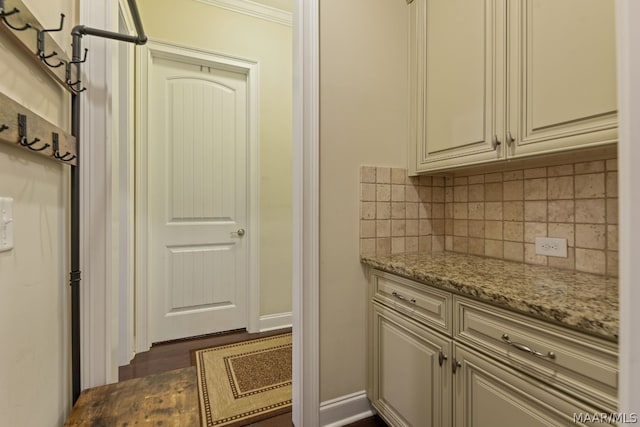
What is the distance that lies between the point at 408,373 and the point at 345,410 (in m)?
0.47

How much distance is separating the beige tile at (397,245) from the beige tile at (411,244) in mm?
22

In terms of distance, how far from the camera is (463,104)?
1358mm

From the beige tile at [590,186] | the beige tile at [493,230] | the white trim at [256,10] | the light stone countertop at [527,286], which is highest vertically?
the white trim at [256,10]

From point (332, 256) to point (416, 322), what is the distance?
51 centimetres

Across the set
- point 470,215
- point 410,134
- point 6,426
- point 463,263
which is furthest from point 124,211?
point 470,215

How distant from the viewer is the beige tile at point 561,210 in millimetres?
1218

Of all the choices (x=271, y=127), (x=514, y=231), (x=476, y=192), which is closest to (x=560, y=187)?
(x=514, y=231)

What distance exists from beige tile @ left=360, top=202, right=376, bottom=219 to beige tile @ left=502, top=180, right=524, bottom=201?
0.69 m

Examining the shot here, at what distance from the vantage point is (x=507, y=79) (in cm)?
117

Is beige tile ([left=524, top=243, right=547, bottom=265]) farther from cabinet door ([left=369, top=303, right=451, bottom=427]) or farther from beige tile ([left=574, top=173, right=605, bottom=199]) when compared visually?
cabinet door ([left=369, top=303, right=451, bottom=427])

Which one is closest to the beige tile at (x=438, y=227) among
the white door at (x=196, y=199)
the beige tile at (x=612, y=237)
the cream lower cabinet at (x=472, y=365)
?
the cream lower cabinet at (x=472, y=365)

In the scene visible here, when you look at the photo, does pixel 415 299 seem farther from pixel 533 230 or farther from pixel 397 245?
pixel 533 230

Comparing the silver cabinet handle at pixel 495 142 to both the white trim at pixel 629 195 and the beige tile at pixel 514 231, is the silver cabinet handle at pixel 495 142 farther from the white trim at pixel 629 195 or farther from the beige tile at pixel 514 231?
the white trim at pixel 629 195

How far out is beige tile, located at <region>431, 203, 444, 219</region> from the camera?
176 cm
